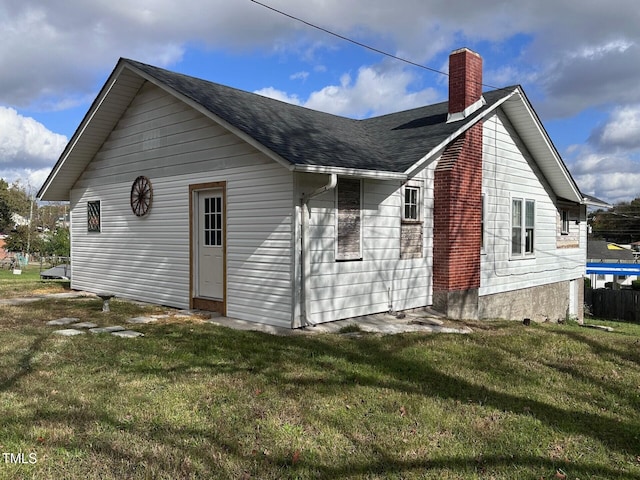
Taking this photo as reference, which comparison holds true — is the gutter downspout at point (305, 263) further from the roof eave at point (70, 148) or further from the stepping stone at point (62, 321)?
the roof eave at point (70, 148)

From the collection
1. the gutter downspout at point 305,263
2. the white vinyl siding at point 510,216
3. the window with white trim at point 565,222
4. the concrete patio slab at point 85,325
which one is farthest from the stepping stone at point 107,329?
the window with white trim at point 565,222

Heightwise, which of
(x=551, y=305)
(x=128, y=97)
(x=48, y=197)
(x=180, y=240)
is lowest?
(x=551, y=305)

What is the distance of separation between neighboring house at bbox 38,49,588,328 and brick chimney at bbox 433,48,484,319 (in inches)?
1.5

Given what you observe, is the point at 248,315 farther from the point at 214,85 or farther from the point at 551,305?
the point at 551,305

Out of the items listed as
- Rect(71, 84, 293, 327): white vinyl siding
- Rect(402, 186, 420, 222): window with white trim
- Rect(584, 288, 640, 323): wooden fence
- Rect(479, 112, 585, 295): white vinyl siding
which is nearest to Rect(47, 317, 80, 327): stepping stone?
Rect(71, 84, 293, 327): white vinyl siding

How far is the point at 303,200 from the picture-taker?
7.57 metres

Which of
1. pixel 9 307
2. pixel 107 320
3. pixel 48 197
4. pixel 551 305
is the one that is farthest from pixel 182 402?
pixel 551 305

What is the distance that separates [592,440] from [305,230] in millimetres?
A: 4844

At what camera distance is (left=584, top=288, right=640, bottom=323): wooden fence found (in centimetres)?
2298

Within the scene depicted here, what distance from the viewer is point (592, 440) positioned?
3.74 m

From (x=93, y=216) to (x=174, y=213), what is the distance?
12.2ft

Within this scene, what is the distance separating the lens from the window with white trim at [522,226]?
12859 mm

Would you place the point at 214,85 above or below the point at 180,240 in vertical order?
above

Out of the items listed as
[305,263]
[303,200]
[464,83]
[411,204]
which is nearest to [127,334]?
Result: [305,263]
